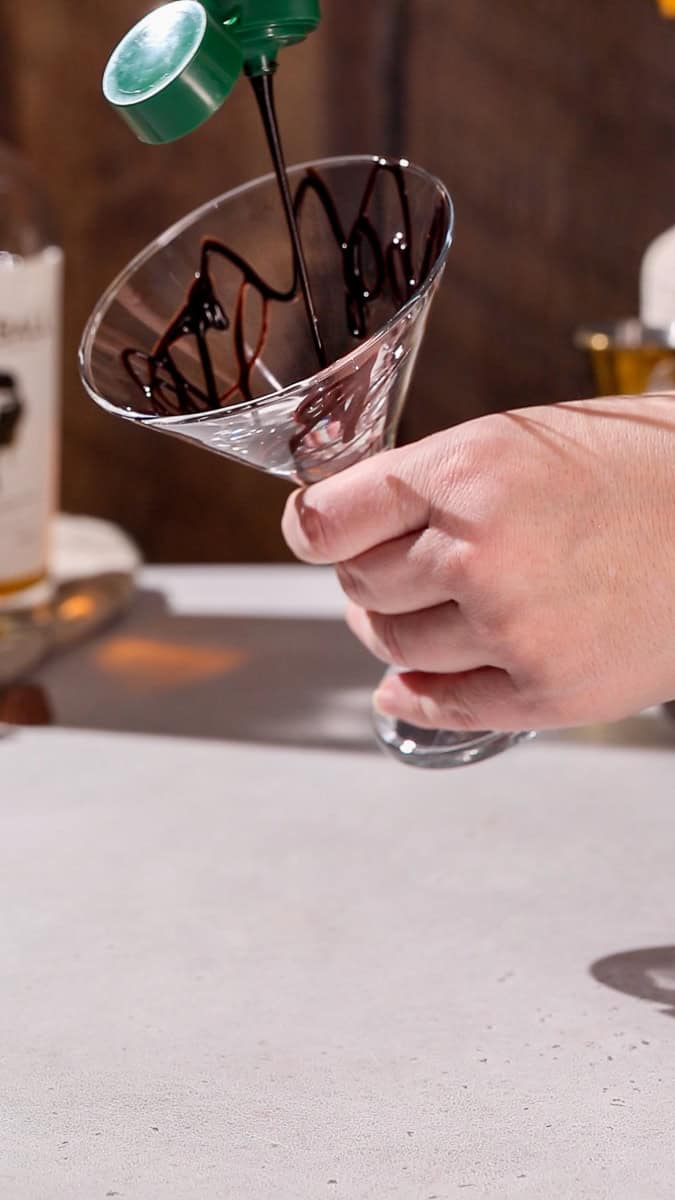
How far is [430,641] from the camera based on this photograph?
494mm

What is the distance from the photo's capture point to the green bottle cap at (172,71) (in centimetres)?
43

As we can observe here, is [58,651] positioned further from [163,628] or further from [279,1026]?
[279,1026]

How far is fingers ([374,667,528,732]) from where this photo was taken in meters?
0.49

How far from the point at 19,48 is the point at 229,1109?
2.74 ft

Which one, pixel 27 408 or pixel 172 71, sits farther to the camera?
pixel 27 408

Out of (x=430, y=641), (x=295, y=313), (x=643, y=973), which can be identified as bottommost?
(x=643, y=973)

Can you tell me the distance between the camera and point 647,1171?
375 millimetres

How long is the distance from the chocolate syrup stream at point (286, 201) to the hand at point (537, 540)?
0.07 m

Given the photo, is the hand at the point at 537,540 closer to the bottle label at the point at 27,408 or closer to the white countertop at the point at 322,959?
the white countertop at the point at 322,959

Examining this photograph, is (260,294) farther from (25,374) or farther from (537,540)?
(25,374)

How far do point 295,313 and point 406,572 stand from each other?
0.11m

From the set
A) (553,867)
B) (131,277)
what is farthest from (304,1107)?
(131,277)

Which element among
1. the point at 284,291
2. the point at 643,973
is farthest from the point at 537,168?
the point at 643,973

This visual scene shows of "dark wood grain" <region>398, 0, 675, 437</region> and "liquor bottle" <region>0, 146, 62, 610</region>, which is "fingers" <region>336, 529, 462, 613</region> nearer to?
"liquor bottle" <region>0, 146, 62, 610</region>
